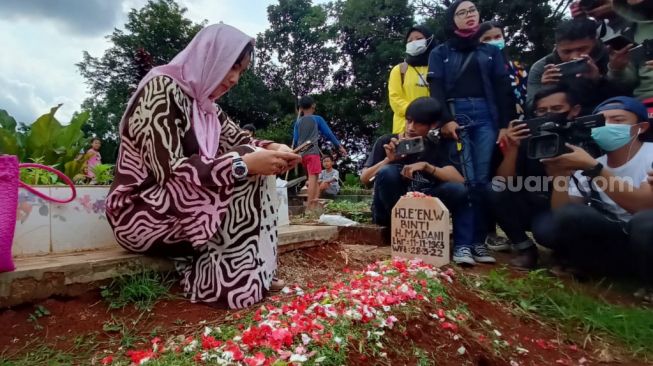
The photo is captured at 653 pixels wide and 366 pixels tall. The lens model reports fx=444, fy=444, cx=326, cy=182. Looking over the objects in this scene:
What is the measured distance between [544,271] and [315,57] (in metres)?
17.4

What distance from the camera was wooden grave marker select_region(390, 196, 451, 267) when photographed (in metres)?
2.56

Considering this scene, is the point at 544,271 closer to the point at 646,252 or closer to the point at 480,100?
the point at 646,252

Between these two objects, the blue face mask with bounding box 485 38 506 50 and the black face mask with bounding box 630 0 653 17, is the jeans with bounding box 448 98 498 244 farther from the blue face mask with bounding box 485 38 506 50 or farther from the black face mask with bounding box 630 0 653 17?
the black face mask with bounding box 630 0 653 17

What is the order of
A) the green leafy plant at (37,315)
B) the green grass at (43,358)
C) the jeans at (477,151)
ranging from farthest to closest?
the jeans at (477,151), the green leafy plant at (37,315), the green grass at (43,358)

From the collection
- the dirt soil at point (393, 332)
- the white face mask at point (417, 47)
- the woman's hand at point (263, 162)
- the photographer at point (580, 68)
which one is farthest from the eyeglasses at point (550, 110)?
the woman's hand at point (263, 162)

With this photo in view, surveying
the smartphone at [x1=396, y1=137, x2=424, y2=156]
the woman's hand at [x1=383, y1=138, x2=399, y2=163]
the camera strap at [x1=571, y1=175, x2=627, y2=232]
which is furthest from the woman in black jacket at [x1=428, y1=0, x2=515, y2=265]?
the camera strap at [x1=571, y1=175, x2=627, y2=232]

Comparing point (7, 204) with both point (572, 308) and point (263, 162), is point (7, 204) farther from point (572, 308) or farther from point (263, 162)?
point (572, 308)

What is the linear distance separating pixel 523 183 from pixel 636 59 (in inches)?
39.1

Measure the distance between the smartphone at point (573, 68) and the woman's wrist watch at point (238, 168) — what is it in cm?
222

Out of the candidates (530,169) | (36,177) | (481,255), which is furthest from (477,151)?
(36,177)

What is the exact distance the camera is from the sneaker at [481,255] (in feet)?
9.25

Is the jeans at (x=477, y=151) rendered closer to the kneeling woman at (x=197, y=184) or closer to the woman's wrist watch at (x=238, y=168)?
the kneeling woman at (x=197, y=184)

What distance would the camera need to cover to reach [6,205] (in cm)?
154

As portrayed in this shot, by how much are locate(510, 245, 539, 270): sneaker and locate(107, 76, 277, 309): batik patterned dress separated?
1.67m
